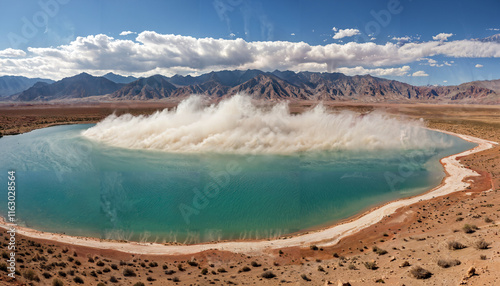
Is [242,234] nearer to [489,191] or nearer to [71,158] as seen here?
[489,191]

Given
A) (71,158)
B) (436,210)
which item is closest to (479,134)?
(436,210)

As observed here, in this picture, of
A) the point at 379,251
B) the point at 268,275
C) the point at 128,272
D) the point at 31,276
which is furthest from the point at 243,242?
the point at 31,276

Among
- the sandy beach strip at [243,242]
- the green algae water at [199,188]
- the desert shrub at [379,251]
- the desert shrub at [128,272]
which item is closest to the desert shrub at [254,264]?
the sandy beach strip at [243,242]

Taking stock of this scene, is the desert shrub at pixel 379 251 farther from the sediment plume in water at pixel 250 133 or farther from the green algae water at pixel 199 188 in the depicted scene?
the sediment plume in water at pixel 250 133

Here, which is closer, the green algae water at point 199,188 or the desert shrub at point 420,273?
the desert shrub at point 420,273

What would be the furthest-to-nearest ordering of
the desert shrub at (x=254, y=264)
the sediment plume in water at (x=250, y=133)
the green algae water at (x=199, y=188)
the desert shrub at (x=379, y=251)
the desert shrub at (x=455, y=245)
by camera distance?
the sediment plume in water at (x=250, y=133)
the green algae water at (x=199, y=188)
the desert shrub at (x=379, y=251)
the desert shrub at (x=254, y=264)
the desert shrub at (x=455, y=245)
